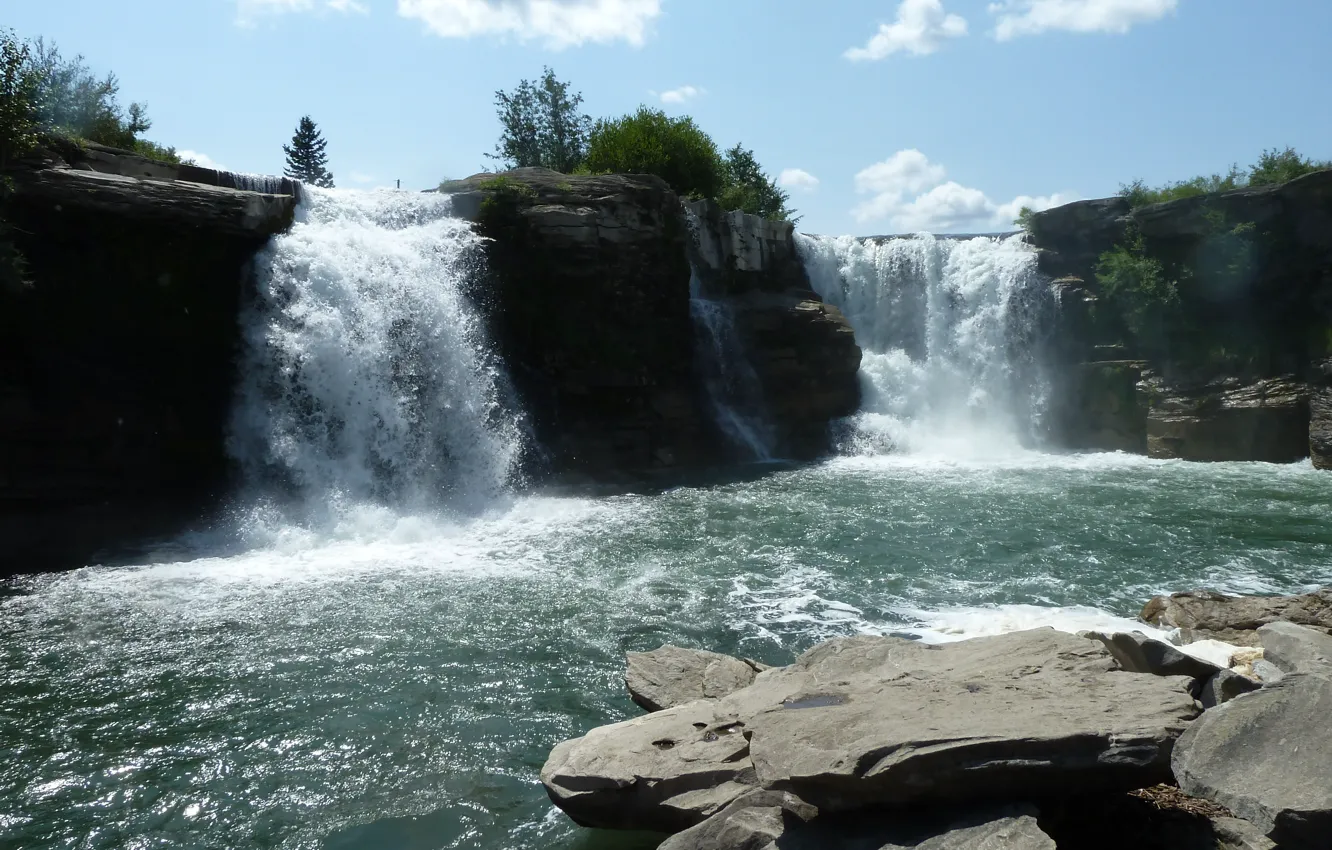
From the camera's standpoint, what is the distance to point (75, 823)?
598 cm

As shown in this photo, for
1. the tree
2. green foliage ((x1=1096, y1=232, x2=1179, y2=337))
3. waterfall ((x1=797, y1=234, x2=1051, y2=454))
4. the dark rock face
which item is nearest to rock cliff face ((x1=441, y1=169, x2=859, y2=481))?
waterfall ((x1=797, y1=234, x2=1051, y2=454))

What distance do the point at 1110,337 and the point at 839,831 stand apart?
22654 millimetres

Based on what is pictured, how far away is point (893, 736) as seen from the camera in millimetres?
4402

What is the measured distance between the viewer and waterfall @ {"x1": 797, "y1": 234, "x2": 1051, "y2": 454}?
79.8 ft

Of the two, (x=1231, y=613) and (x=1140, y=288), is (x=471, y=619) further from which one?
(x=1140, y=288)

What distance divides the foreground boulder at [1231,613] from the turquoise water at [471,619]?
0.60 meters

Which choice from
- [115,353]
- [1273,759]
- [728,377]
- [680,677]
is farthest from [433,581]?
[728,377]

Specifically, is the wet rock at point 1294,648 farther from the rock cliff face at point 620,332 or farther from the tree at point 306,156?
the tree at point 306,156

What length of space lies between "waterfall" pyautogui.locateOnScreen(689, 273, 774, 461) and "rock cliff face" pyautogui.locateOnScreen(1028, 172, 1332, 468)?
7.72 meters

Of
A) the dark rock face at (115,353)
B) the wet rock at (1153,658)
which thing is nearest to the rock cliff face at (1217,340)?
the wet rock at (1153,658)

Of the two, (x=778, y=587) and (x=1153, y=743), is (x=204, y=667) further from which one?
(x=1153, y=743)

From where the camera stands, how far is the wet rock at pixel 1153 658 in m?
5.82

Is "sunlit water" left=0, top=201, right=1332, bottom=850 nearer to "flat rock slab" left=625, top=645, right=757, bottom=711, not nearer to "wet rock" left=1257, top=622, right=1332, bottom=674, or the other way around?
"flat rock slab" left=625, top=645, right=757, bottom=711

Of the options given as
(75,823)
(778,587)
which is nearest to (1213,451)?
(778,587)
